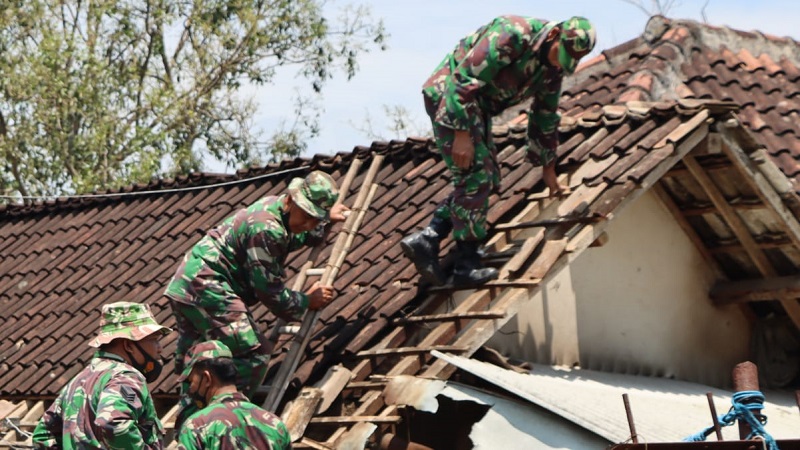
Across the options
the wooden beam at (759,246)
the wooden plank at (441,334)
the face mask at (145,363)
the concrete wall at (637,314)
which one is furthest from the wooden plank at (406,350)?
the wooden beam at (759,246)

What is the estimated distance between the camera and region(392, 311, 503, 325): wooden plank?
28.5ft

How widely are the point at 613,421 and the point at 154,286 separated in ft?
14.7

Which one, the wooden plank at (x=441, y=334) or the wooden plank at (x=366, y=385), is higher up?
the wooden plank at (x=441, y=334)

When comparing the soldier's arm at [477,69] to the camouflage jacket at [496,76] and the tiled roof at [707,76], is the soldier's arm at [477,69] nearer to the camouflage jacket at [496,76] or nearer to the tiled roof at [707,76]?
the camouflage jacket at [496,76]

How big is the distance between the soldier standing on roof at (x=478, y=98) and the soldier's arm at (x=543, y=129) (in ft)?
0.20

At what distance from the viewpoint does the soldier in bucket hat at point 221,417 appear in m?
6.74

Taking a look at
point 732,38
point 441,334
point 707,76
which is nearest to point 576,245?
point 441,334

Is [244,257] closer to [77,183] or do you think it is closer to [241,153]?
[77,183]

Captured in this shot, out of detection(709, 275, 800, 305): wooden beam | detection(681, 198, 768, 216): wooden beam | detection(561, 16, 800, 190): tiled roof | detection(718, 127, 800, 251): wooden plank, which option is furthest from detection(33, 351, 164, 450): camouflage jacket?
detection(561, 16, 800, 190): tiled roof

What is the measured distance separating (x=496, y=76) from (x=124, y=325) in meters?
3.06

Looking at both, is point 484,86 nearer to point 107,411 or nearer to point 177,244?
point 107,411

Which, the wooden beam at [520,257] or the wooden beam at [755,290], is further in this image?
the wooden beam at [755,290]

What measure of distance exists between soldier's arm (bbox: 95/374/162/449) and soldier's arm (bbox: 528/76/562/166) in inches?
139

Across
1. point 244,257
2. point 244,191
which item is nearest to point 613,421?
point 244,257
